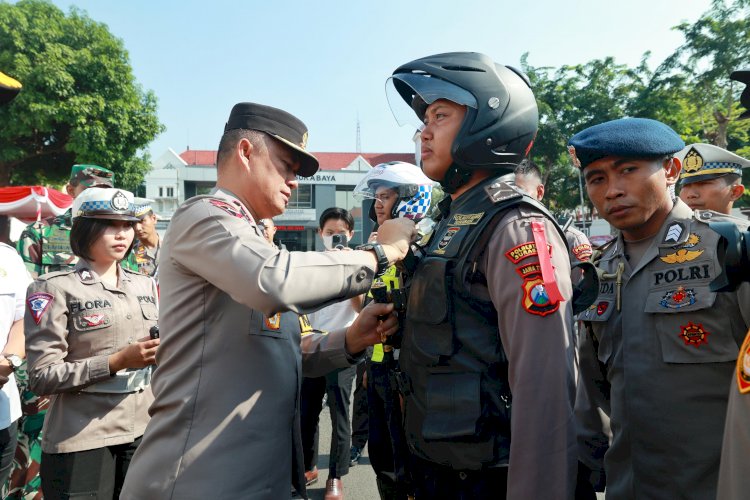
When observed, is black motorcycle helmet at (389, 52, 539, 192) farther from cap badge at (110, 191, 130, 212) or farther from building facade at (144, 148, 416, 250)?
building facade at (144, 148, 416, 250)

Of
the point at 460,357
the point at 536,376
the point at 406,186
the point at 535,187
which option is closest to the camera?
the point at 536,376

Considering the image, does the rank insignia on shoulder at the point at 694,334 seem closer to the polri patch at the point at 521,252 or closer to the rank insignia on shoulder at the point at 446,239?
the polri patch at the point at 521,252

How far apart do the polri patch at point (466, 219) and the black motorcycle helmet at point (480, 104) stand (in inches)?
8.6

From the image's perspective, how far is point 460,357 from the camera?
5.97 feet

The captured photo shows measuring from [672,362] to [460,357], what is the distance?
869 mm

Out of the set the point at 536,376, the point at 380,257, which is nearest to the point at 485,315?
the point at 536,376

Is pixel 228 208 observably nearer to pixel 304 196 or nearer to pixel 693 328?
pixel 693 328

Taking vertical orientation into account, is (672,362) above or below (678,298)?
below

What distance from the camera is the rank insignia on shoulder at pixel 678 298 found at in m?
2.04

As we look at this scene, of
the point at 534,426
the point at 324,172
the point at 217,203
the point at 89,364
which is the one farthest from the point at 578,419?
the point at 324,172

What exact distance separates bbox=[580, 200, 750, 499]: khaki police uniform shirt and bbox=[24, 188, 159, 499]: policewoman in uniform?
214 centimetres

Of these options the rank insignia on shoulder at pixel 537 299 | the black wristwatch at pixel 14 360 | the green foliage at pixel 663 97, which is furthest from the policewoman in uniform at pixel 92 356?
the green foliage at pixel 663 97

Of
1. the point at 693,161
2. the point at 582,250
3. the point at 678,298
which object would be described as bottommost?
the point at 678,298

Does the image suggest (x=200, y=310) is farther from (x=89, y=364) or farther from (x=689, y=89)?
(x=689, y=89)
